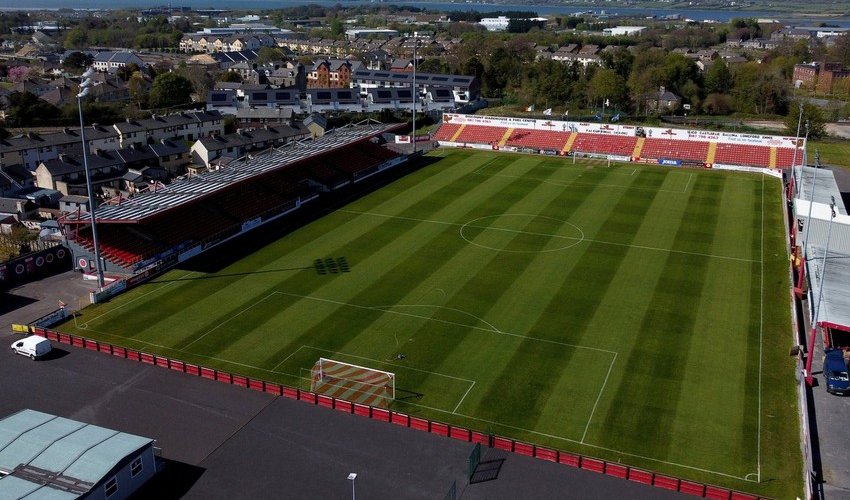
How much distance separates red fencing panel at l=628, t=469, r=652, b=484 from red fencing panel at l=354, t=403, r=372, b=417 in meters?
10.4

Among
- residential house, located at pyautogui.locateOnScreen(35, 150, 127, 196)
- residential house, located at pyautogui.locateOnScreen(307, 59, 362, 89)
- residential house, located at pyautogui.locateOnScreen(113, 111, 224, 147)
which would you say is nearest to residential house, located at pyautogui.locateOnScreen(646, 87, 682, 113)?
residential house, located at pyautogui.locateOnScreen(307, 59, 362, 89)

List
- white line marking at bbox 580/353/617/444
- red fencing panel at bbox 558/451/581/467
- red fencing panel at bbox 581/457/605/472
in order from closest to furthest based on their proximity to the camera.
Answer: red fencing panel at bbox 581/457/605/472
red fencing panel at bbox 558/451/581/467
white line marking at bbox 580/353/617/444

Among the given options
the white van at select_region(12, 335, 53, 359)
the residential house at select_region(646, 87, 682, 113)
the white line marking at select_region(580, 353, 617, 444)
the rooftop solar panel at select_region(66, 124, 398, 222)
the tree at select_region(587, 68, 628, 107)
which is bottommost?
the white line marking at select_region(580, 353, 617, 444)

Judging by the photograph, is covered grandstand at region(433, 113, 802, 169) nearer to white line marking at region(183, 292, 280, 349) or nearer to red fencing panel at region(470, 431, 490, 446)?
white line marking at region(183, 292, 280, 349)

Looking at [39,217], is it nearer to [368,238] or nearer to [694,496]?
[368,238]

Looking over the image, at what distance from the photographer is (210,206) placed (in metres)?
53.2

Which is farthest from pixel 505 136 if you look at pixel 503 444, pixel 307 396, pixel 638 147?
pixel 503 444

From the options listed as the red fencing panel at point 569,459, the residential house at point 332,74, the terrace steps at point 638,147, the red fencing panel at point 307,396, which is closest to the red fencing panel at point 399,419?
the red fencing panel at point 307,396

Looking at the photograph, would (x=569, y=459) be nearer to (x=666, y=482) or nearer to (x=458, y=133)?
(x=666, y=482)

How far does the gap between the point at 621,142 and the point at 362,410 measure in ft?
203

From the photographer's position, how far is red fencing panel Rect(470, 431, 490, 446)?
26828 mm

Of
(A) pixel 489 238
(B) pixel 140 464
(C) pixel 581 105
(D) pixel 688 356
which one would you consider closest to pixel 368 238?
(A) pixel 489 238

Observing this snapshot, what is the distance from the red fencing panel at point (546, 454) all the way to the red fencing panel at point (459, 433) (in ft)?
9.00

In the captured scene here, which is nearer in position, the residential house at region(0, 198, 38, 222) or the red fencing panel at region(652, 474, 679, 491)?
the red fencing panel at region(652, 474, 679, 491)
